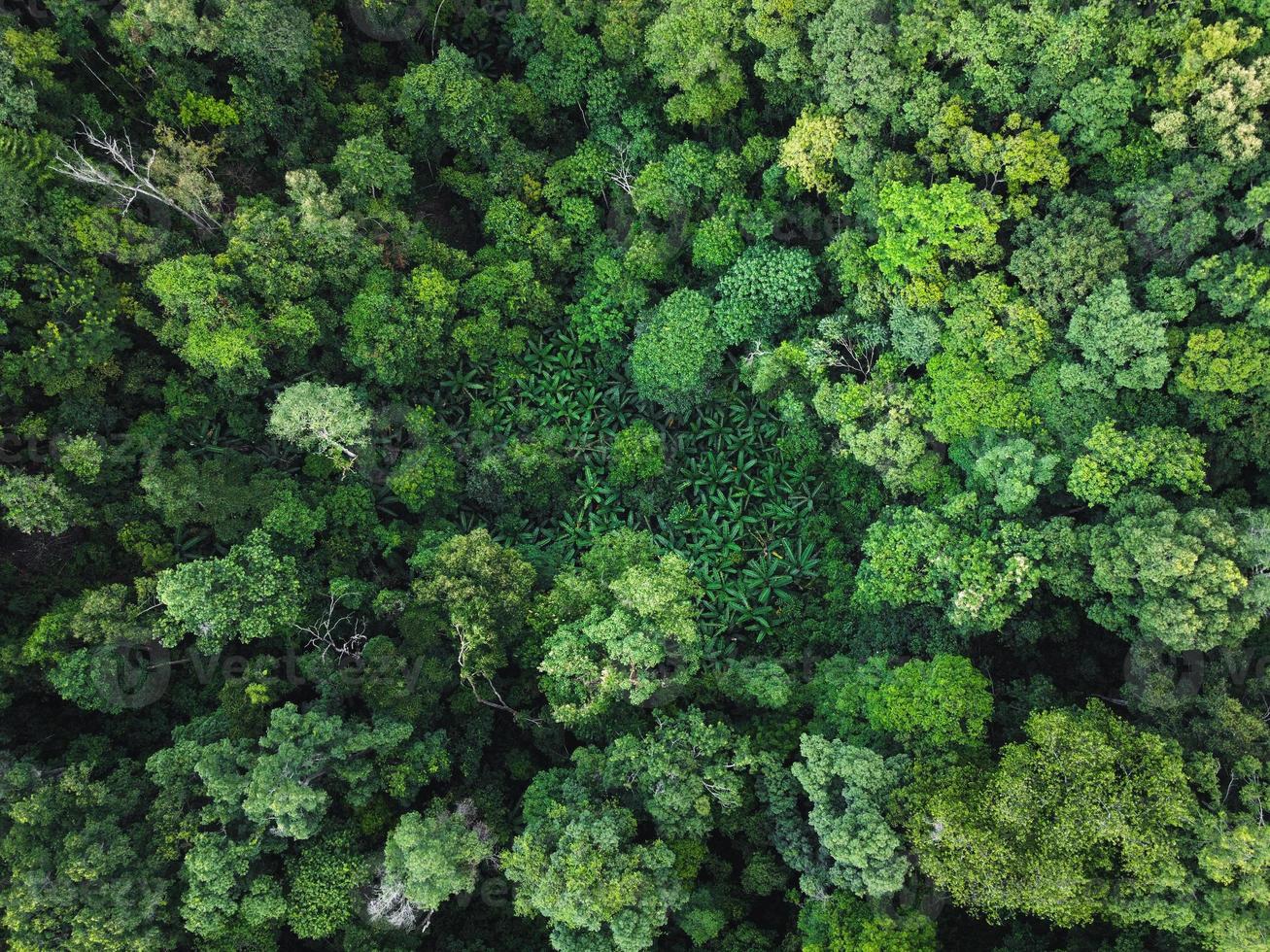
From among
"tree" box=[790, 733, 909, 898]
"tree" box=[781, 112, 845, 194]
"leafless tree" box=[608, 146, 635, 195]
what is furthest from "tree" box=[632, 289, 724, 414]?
"tree" box=[790, 733, 909, 898]

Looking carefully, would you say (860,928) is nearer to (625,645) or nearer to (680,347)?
(625,645)

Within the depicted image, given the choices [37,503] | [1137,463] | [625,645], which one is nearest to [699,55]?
[1137,463]

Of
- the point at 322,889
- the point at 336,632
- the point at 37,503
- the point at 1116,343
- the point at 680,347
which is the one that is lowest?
the point at 322,889

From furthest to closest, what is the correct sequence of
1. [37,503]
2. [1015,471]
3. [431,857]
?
[37,503] → [1015,471] → [431,857]

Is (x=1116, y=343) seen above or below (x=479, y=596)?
above

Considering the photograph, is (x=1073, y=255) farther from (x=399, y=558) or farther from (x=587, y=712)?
(x=399, y=558)

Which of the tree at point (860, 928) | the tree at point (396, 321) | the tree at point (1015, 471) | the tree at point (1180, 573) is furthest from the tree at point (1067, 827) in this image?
the tree at point (396, 321)

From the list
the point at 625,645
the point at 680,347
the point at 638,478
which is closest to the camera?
the point at 625,645
